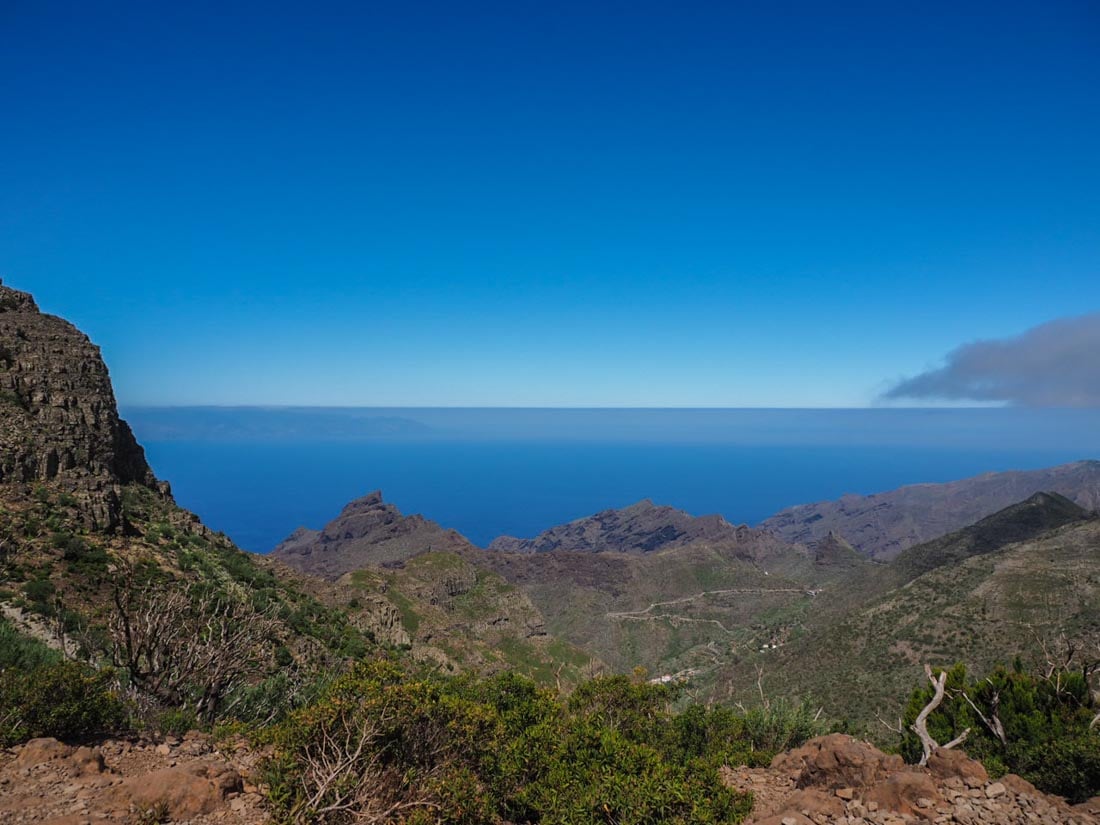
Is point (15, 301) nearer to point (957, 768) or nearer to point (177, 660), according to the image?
point (177, 660)

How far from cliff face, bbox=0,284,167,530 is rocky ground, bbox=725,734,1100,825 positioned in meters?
31.0

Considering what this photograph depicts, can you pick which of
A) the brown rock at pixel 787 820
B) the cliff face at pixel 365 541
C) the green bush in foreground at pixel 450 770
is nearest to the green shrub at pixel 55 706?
the green bush in foreground at pixel 450 770

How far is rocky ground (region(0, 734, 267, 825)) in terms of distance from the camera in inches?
286

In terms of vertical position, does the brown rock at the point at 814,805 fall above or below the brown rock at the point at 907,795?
below

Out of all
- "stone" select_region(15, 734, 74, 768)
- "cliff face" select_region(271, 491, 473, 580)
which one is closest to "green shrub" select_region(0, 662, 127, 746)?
"stone" select_region(15, 734, 74, 768)

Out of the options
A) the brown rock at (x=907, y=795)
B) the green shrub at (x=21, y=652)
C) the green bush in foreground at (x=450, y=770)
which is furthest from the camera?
the green shrub at (x=21, y=652)

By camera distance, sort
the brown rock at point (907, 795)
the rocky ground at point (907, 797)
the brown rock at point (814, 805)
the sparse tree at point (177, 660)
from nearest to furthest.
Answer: the rocky ground at point (907, 797)
the brown rock at point (907, 795)
the brown rock at point (814, 805)
the sparse tree at point (177, 660)

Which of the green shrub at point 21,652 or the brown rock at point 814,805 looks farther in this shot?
the green shrub at point 21,652

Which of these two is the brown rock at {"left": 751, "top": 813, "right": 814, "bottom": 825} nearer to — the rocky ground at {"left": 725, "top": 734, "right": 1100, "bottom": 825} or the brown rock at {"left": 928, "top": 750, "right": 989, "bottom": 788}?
the rocky ground at {"left": 725, "top": 734, "right": 1100, "bottom": 825}

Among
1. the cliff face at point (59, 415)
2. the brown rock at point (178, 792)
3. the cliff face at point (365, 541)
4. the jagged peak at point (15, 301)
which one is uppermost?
the jagged peak at point (15, 301)

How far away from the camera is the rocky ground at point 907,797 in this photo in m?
8.42

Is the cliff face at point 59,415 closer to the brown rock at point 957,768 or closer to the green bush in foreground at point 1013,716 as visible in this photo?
the brown rock at point 957,768

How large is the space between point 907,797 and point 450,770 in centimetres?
756

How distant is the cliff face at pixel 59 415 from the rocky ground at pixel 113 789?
2174 cm
